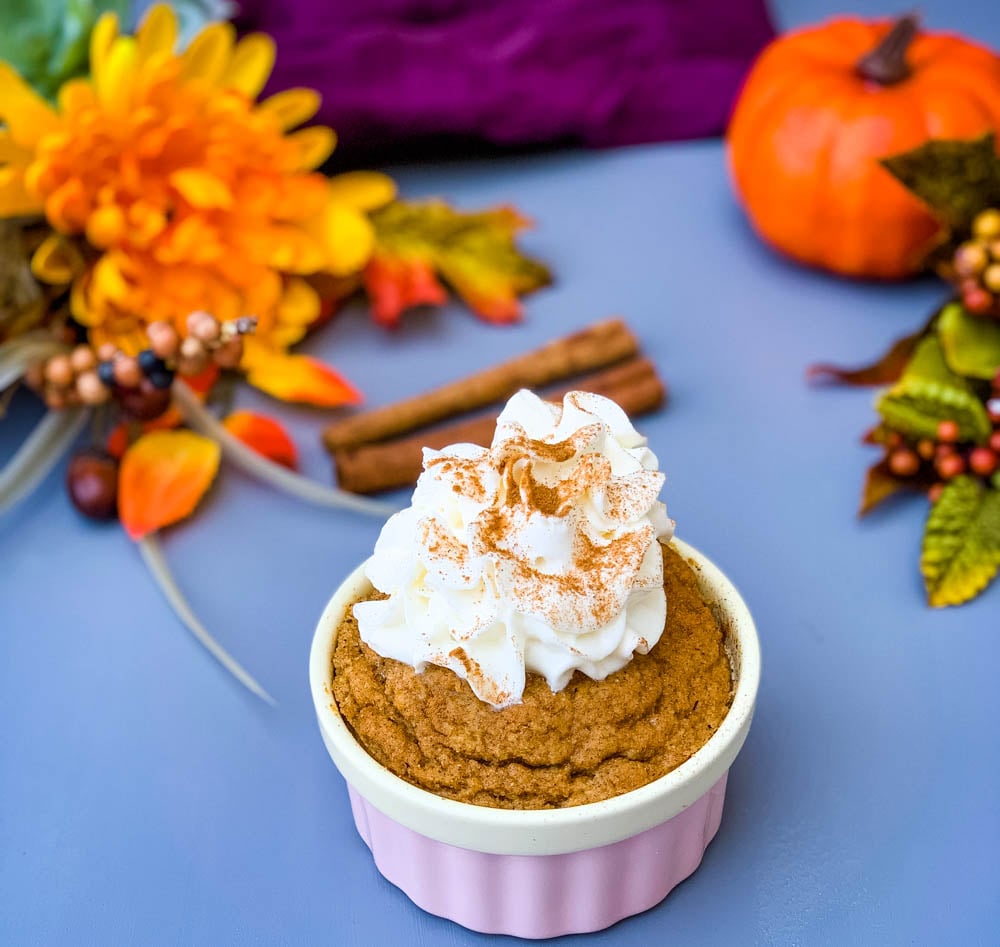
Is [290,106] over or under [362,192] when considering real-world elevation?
over

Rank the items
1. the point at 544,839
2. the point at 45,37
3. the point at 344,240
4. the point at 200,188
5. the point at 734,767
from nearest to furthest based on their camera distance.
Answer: the point at 544,839 → the point at 734,767 → the point at 200,188 → the point at 45,37 → the point at 344,240

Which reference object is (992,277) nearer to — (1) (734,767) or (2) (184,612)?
(1) (734,767)

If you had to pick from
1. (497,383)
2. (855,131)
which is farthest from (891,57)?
(497,383)

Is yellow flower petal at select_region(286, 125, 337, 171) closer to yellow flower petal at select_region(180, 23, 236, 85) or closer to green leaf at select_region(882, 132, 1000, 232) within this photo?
yellow flower petal at select_region(180, 23, 236, 85)

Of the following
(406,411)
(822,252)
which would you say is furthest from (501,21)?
(406,411)

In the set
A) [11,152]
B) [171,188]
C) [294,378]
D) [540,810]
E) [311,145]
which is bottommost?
[294,378]

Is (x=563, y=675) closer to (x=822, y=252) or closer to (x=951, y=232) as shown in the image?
(x=951, y=232)
